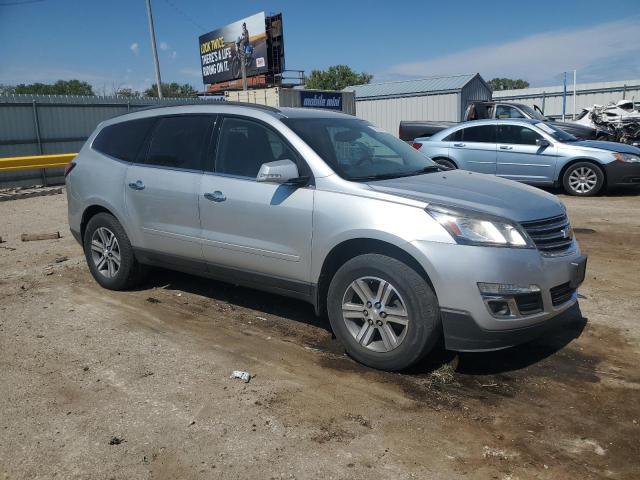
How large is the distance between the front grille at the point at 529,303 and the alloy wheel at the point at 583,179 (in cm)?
889

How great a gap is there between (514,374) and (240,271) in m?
2.22

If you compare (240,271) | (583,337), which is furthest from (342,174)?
(583,337)

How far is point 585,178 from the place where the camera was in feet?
37.7

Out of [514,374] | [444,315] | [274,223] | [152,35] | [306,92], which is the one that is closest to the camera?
[444,315]

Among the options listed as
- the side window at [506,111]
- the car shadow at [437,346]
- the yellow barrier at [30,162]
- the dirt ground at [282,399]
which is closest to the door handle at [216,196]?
the dirt ground at [282,399]

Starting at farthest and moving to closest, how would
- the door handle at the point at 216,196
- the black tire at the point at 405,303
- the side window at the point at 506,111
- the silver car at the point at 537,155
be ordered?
1. the side window at the point at 506,111
2. the silver car at the point at 537,155
3. the door handle at the point at 216,196
4. the black tire at the point at 405,303

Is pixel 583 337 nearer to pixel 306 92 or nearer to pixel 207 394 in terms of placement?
pixel 207 394

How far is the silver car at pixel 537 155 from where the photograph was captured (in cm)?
1134

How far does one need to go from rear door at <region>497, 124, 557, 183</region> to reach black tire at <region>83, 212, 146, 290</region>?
28.0 ft

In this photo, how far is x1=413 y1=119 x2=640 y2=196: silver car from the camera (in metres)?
11.3

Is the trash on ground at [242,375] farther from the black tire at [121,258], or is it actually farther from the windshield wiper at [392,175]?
the black tire at [121,258]

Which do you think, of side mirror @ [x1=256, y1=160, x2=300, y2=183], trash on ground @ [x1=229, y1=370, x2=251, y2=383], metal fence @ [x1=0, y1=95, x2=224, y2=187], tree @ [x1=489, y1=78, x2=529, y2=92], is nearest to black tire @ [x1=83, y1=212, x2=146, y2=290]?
side mirror @ [x1=256, y1=160, x2=300, y2=183]

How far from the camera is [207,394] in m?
→ 3.66

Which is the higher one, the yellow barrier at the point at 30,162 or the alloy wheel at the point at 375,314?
the yellow barrier at the point at 30,162
